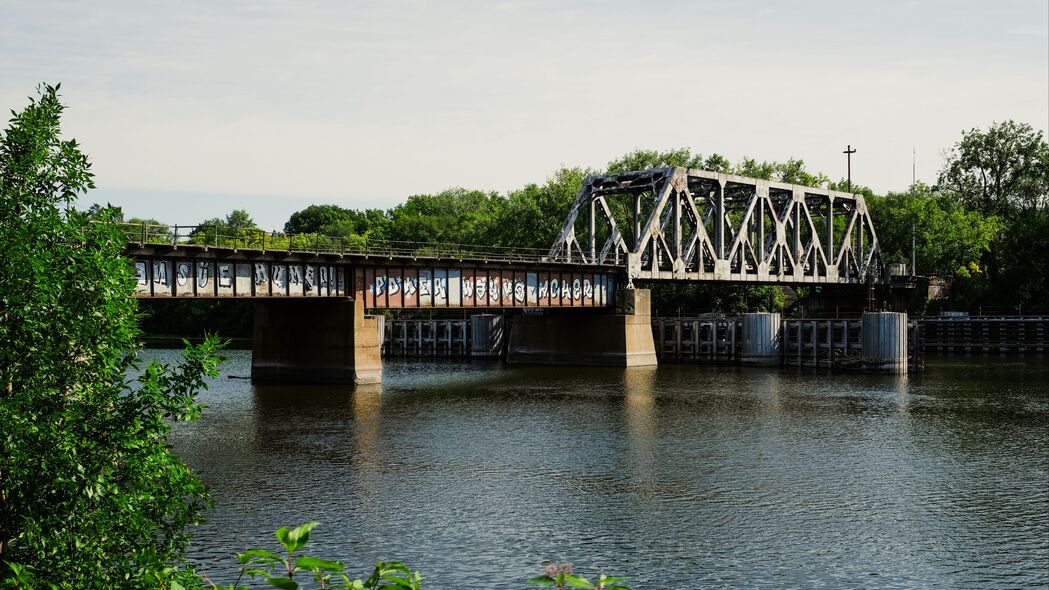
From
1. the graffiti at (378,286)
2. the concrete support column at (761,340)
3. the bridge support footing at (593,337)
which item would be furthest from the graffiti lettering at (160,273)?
the concrete support column at (761,340)

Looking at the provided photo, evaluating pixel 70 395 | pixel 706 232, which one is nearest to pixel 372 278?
pixel 706 232

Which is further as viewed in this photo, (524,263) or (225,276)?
(524,263)

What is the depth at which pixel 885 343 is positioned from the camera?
238 ft

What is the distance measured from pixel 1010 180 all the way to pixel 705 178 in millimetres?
65342

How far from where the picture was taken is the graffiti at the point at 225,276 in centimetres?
5447

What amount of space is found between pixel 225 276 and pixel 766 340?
43061 mm

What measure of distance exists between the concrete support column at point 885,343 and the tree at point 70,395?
218 ft

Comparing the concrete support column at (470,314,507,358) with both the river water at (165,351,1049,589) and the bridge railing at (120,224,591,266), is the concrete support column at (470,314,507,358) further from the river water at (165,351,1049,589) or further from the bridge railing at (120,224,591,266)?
the river water at (165,351,1049,589)

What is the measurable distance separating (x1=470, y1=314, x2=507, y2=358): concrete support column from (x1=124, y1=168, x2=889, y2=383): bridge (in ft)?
26.4

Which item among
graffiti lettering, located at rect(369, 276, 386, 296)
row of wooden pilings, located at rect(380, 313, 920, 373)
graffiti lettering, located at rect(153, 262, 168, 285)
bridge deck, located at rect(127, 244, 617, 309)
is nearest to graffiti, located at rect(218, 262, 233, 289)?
bridge deck, located at rect(127, 244, 617, 309)

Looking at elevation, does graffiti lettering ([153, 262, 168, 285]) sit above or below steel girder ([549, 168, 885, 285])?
below

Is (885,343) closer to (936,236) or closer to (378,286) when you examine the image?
(378,286)

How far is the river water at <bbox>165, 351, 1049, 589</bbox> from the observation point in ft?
76.0

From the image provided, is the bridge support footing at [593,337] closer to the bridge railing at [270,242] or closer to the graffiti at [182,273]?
the bridge railing at [270,242]
